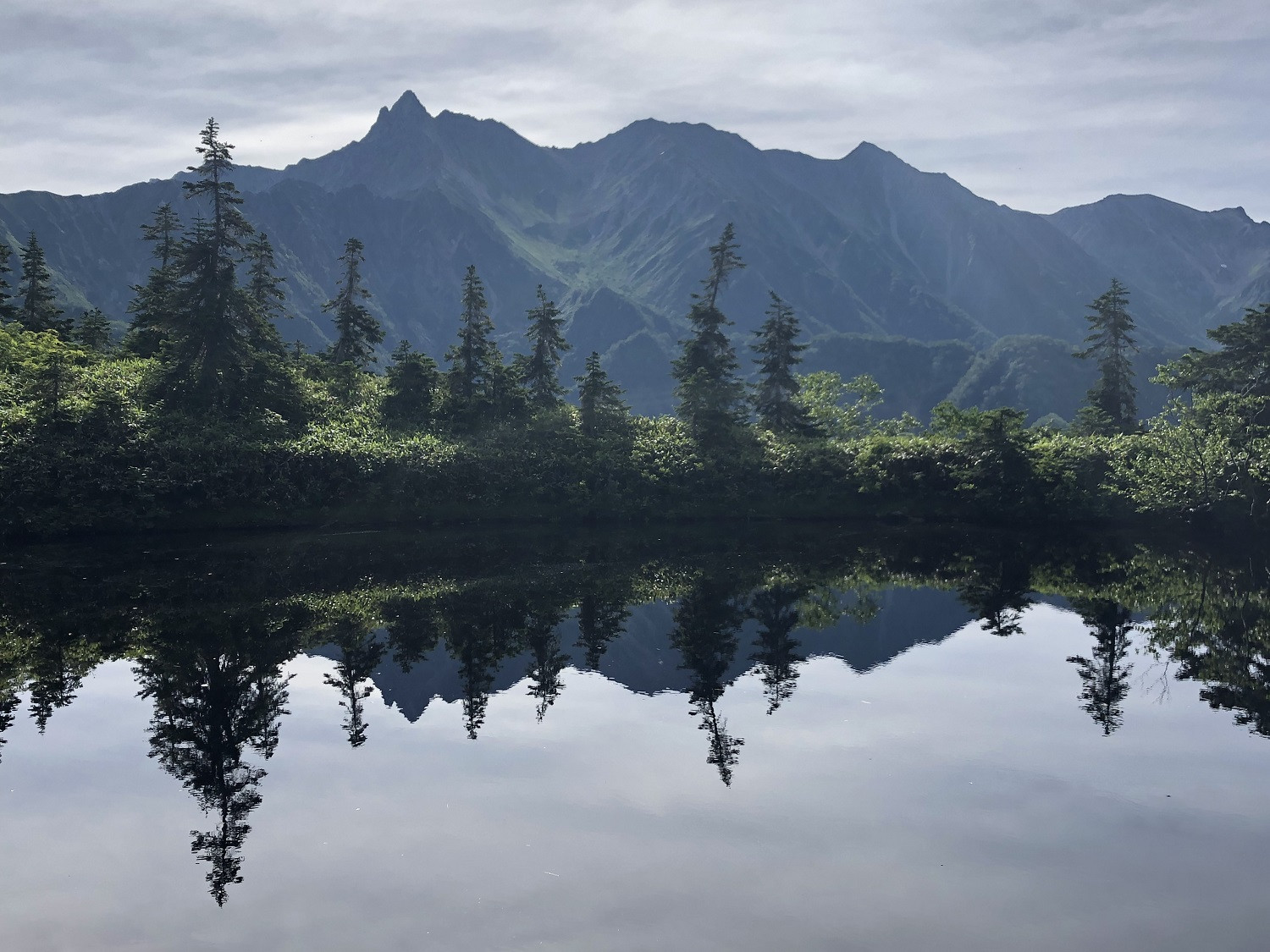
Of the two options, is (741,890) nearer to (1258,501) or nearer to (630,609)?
(630,609)

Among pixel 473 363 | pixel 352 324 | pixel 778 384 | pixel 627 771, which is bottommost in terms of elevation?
pixel 627 771

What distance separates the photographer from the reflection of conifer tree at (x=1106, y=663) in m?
20.8

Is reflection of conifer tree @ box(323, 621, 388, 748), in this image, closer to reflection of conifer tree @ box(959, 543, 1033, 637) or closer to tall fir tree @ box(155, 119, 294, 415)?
reflection of conifer tree @ box(959, 543, 1033, 637)

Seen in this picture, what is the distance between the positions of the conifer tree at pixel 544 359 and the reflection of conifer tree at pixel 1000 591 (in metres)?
35.2

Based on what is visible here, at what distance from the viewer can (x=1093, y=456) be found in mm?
57625

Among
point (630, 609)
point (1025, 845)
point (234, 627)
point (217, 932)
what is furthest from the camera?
point (630, 609)

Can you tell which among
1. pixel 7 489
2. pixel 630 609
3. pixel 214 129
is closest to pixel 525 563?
pixel 630 609

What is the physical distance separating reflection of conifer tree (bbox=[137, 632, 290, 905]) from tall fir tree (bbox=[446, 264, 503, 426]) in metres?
40.6

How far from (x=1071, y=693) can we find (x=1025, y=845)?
29.3 ft

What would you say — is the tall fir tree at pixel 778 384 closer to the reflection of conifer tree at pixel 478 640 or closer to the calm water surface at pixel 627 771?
the calm water surface at pixel 627 771

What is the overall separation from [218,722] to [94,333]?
68.4 meters

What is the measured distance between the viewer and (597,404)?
65.0m

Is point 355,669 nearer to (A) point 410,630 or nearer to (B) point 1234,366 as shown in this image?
(A) point 410,630

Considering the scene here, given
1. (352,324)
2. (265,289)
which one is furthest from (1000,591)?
(265,289)
